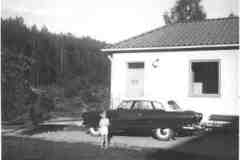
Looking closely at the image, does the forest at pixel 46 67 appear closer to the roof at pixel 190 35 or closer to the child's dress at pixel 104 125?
the roof at pixel 190 35

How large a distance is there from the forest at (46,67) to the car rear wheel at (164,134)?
6210 mm

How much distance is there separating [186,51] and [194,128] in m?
3.77

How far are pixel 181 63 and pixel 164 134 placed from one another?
11.8 ft

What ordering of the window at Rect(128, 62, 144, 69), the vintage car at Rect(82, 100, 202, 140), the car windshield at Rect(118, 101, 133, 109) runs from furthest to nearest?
the window at Rect(128, 62, 144, 69) → the car windshield at Rect(118, 101, 133, 109) → the vintage car at Rect(82, 100, 202, 140)

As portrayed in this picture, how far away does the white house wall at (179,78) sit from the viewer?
12.5 meters

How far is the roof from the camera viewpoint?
13.1 meters

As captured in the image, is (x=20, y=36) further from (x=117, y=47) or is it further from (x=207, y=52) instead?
(x=207, y=52)

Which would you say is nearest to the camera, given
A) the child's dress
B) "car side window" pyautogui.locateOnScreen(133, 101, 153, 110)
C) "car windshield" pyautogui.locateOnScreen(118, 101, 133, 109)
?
the child's dress

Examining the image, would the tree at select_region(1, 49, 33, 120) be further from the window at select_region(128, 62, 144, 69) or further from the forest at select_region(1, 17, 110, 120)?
the window at select_region(128, 62, 144, 69)

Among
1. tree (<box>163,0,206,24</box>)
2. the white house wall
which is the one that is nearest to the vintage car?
the white house wall

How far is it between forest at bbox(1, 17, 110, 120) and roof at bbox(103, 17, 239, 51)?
14.2 feet

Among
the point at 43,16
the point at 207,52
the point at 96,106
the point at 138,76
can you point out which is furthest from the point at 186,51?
the point at 96,106

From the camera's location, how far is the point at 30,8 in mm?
8109

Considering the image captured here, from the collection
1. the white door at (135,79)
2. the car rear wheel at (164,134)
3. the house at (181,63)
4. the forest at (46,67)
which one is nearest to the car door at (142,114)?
the car rear wheel at (164,134)
